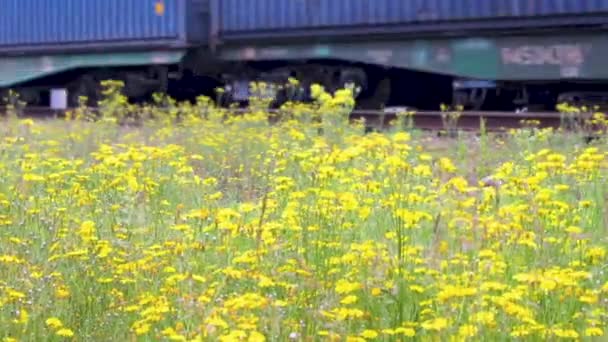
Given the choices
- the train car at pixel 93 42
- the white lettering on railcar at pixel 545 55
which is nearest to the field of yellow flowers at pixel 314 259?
the white lettering on railcar at pixel 545 55

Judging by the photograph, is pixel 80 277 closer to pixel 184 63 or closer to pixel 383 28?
pixel 383 28

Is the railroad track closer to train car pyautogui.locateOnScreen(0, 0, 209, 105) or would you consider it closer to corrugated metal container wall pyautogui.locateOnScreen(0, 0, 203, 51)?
train car pyautogui.locateOnScreen(0, 0, 209, 105)

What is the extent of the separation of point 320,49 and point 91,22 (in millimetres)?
4637

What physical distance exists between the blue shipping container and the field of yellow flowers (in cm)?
634

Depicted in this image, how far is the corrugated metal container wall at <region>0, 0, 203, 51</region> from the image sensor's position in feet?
50.0

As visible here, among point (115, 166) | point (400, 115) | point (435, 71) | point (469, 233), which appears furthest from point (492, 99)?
point (469, 233)

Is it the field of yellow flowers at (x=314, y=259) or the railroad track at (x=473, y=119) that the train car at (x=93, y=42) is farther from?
the field of yellow flowers at (x=314, y=259)

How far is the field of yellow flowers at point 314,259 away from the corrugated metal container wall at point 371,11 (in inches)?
255

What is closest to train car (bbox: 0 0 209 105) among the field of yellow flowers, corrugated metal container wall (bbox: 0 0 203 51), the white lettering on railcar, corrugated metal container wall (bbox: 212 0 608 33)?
corrugated metal container wall (bbox: 0 0 203 51)

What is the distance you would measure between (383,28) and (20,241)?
9276 millimetres

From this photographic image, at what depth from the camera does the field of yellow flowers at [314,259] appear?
3.04 metres

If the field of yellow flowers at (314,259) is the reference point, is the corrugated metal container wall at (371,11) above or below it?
above

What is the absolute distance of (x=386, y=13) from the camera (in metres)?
13.1

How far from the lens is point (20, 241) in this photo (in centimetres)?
425
